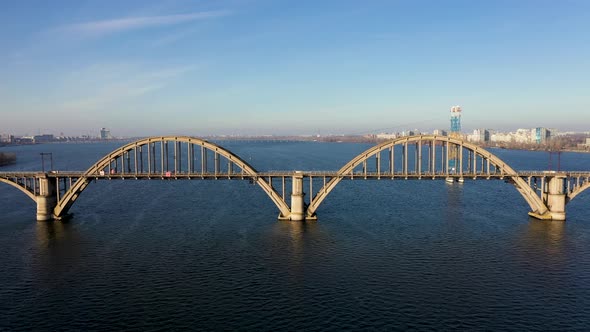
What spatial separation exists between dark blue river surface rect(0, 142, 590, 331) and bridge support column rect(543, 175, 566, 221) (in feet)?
7.54

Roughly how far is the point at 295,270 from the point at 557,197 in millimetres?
52013

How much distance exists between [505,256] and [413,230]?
17.2m

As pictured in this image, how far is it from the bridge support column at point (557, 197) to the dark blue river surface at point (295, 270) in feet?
7.54

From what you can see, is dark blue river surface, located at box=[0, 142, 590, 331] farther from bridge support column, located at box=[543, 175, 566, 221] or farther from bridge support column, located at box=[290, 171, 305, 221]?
bridge support column, located at box=[543, 175, 566, 221]

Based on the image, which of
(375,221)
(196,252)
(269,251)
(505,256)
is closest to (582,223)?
(505,256)

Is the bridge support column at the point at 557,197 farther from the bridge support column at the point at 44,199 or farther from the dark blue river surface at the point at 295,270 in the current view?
the bridge support column at the point at 44,199

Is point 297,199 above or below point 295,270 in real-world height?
above

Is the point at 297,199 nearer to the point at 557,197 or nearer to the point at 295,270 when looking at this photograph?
the point at 295,270

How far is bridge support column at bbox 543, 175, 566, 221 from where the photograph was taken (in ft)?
264

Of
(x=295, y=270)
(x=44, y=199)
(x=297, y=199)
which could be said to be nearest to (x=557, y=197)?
(x=297, y=199)

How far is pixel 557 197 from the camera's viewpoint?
266ft

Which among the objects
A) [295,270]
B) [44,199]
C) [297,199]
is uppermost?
[44,199]

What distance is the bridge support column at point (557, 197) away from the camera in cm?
8050

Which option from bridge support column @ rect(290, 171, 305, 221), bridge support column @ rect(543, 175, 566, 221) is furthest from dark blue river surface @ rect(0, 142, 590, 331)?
bridge support column @ rect(543, 175, 566, 221)
